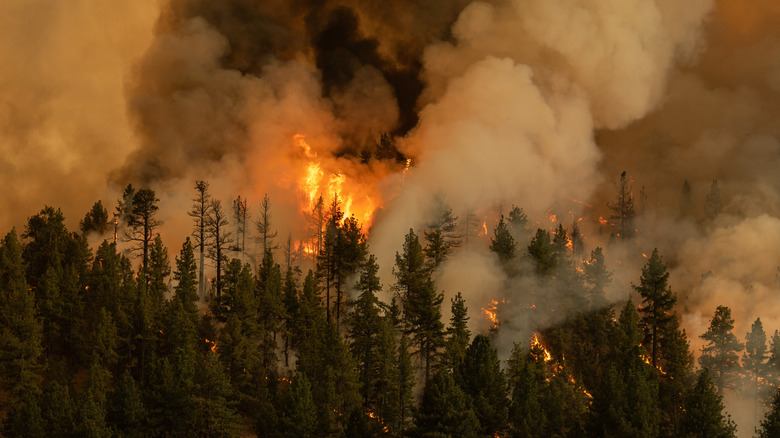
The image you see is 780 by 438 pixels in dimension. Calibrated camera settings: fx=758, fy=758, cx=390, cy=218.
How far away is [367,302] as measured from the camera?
2340 inches

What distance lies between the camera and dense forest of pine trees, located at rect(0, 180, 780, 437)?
50000 mm

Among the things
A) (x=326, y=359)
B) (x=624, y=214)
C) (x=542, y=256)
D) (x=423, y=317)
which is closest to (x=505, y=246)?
(x=542, y=256)

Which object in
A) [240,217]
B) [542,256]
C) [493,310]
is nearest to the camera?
[542,256]

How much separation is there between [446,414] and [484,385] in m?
5.06

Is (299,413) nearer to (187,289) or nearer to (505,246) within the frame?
(187,289)

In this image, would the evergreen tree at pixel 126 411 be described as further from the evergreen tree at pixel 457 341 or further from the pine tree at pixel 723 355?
the pine tree at pixel 723 355

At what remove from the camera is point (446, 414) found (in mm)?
48781

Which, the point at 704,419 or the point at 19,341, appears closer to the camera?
the point at 704,419

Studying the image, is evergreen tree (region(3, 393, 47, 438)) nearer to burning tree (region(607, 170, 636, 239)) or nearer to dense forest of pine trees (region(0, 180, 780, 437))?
dense forest of pine trees (region(0, 180, 780, 437))

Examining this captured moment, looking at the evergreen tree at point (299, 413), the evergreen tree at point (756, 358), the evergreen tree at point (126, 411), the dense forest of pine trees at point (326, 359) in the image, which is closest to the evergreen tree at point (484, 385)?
the dense forest of pine trees at point (326, 359)

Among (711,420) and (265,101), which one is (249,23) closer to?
(265,101)

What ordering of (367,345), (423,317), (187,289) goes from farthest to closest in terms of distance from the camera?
(423,317)
(187,289)
(367,345)

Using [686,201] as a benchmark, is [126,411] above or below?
below

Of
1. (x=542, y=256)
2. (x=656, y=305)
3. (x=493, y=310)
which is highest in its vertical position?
(x=542, y=256)
